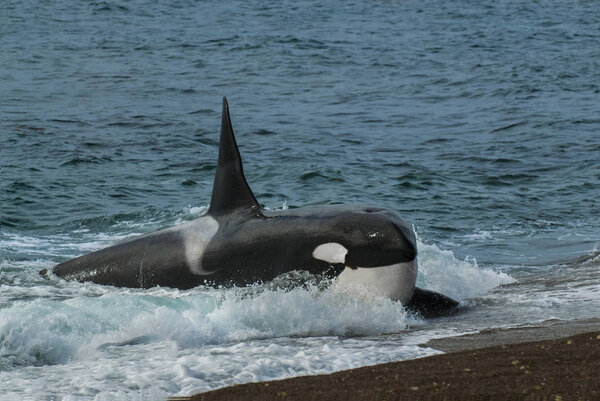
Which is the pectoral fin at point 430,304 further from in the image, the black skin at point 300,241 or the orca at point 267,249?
the black skin at point 300,241

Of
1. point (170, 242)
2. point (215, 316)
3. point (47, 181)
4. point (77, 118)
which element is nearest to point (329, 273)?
point (215, 316)

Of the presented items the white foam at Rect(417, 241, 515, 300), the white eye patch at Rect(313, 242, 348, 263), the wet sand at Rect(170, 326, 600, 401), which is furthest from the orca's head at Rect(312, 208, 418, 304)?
the white foam at Rect(417, 241, 515, 300)

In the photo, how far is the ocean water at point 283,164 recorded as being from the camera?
390 inches

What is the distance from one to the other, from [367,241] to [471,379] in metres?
3.10

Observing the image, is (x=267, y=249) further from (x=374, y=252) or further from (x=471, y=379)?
(x=471, y=379)

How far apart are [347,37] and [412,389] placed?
109ft

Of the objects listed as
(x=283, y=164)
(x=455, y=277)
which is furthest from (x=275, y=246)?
(x=283, y=164)

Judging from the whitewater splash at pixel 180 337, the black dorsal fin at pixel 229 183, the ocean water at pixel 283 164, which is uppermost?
the black dorsal fin at pixel 229 183

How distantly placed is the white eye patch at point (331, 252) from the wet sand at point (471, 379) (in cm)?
217

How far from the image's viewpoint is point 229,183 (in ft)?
38.0

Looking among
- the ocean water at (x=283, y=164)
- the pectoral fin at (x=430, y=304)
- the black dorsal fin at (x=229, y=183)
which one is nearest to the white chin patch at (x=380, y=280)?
the ocean water at (x=283, y=164)

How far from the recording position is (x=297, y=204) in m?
18.0

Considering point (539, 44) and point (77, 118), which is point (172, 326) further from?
point (539, 44)

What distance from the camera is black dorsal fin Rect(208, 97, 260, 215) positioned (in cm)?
1158
